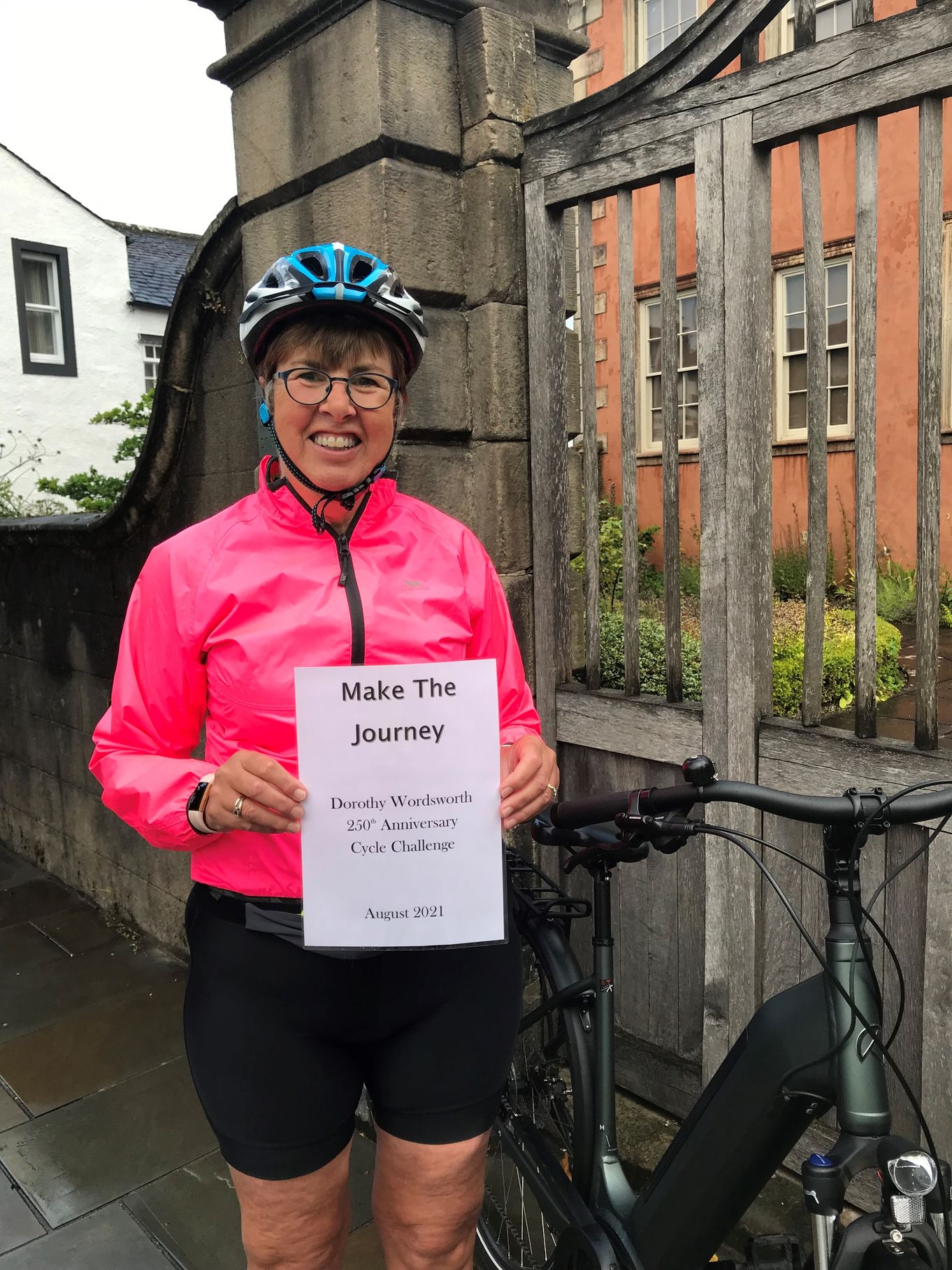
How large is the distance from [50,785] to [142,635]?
4.00 meters

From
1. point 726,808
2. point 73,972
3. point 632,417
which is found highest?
point 632,417

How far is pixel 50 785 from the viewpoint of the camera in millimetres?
5254

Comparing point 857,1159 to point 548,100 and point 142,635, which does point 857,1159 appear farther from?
point 548,100

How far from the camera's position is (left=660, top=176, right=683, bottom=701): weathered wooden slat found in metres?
2.65

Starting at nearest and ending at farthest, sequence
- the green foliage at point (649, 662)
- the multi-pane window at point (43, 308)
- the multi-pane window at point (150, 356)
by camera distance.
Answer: the green foliage at point (649, 662)
the multi-pane window at point (43, 308)
the multi-pane window at point (150, 356)

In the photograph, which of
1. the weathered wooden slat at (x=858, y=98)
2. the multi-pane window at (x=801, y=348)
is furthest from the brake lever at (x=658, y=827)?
the multi-pane window at (x=801, y=348)

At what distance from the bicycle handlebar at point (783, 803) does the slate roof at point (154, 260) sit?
66.1 feet

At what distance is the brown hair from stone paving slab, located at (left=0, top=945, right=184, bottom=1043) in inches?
129

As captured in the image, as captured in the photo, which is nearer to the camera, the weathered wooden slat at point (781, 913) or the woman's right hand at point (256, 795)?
the woman's right hand at point (256, 795)

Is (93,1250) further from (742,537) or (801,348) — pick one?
(801,348)

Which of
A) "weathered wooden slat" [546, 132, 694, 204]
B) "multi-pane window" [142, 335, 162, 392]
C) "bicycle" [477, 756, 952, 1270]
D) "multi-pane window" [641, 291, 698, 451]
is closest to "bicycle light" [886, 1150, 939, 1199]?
"bicycle" [477, 756, 952, 1270]

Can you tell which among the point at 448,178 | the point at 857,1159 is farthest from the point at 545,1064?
the point at 448,178

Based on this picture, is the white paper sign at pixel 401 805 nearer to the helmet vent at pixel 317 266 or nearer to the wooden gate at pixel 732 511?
the helmet vent at pixel 317 266

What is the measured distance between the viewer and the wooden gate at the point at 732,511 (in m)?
2.28
